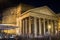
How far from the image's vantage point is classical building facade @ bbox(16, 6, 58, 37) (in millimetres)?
6539

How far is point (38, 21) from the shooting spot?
6910 millimetres

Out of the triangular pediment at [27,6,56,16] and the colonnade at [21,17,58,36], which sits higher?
the triangular pediment at [27,6,56,16]

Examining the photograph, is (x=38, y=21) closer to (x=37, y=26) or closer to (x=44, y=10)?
(x=37, y=26)

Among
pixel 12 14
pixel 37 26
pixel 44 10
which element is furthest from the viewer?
pixel 44 10

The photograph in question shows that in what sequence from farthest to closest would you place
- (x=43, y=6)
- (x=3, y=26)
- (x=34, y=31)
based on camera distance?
(x=43, y=6) < (x=34, y=31) < (x=3, y=26)

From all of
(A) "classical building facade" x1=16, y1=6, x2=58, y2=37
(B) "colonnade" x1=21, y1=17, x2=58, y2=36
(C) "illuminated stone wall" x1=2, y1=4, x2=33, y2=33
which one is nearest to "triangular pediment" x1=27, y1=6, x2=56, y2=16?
(A) "classical building facade" x1=16, y1=6, x2=58, y2=37

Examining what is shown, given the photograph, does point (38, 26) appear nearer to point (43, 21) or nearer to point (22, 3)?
point (43, 21)

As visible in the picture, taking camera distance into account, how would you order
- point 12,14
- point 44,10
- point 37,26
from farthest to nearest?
point 44,10, point 37,26, point 12,14

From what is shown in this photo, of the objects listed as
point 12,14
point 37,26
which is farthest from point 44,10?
point 12,14

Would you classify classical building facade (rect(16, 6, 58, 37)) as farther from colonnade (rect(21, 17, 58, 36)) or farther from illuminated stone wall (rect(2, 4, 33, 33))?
illuminated stone wall (rect(2, 4, 33, 33))

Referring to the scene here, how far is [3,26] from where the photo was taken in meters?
6.06

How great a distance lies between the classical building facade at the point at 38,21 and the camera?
6.54 m

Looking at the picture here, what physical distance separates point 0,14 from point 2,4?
469 millimetres

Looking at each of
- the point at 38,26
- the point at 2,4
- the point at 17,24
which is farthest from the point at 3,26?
the point at 38,26
